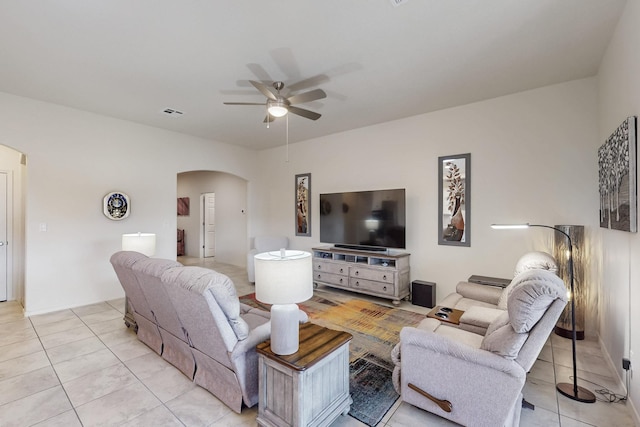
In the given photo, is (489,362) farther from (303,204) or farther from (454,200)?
(303,204)

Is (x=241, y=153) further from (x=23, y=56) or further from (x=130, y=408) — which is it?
(x=130, y=408)

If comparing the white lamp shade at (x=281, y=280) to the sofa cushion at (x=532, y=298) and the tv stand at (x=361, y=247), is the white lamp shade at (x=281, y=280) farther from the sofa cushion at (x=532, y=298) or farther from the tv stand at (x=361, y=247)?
the tv stand at (x=361, y=247)

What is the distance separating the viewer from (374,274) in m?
4.54

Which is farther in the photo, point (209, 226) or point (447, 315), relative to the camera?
point (209, 226)

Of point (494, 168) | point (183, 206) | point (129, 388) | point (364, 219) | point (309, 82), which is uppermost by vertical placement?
point (309, 82)

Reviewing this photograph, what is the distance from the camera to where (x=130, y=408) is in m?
2.12

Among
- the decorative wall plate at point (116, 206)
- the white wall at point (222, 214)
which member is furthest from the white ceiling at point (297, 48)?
the white wall at point (222, 214)

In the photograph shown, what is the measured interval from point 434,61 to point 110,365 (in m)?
4.36

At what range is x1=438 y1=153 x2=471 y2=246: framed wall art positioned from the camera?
4148mm

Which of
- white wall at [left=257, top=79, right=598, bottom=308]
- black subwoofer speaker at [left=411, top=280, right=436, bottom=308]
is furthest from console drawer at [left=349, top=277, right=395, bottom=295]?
white wall at [left=257, top=79, right=598, bottom=308]

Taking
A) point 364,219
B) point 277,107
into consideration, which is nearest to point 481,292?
point 364,219

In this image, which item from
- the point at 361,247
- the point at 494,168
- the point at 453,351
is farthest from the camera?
the point at 361,247

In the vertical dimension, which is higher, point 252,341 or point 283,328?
point 283,328

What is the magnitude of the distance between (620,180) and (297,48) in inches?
115
